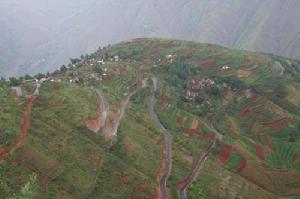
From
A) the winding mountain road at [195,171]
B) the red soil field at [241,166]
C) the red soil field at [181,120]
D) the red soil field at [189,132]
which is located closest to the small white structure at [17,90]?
the red soil field at [181,120]

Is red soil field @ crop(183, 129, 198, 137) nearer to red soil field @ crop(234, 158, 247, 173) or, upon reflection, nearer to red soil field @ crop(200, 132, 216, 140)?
red soil field @ crop(200, 132, 216, 140)

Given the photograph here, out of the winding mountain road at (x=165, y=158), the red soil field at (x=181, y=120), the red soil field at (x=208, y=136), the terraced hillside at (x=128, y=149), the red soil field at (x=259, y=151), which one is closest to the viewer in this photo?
the terraced hillside at (x=128, y=149)

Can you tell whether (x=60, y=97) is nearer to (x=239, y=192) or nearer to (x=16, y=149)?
(x=16, y=149)

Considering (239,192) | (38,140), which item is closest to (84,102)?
(38,140)

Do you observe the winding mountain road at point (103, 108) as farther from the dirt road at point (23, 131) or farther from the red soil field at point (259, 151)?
the red soil field at point (259, 151)

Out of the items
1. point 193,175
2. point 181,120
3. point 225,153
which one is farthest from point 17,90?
point 225,153

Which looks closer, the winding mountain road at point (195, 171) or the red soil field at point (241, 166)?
the winding mountain road at point (195, 171)

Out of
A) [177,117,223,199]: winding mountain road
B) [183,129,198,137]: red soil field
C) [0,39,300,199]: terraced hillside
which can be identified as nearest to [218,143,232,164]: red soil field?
[0,39,300,199]: terraced hillside

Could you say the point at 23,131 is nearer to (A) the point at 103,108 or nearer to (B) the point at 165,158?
(A) the point at 103,108
